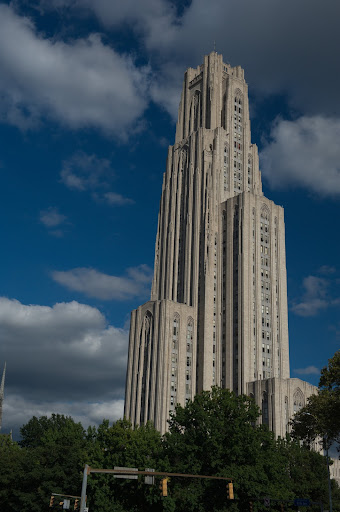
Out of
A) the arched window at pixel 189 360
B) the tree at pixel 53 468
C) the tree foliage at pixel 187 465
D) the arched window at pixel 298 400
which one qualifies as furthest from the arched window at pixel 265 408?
the tree at pixel 53 468

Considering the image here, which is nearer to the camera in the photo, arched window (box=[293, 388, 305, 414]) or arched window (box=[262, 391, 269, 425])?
arched window (box=[262, 391, 269, 425])

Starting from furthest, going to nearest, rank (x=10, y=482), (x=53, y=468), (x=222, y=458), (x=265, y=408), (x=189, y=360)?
1. (x=189, y=360)
2. (x=265, y=408)
3. (x=10, y=482)
4. (x=53, y=468)
5. (x=222, y=458)

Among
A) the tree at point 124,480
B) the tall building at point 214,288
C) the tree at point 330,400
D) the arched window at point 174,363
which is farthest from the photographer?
the tall building at point 214,288

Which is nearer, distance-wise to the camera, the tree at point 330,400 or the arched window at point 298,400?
the tree at point 330,400

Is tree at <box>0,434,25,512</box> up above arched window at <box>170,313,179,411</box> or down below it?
below

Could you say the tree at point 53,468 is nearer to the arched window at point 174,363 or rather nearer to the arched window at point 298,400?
the arched window at point 174,363

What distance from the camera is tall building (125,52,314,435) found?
115000 mm

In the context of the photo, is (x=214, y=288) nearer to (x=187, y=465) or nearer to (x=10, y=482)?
(x=10, y=482)

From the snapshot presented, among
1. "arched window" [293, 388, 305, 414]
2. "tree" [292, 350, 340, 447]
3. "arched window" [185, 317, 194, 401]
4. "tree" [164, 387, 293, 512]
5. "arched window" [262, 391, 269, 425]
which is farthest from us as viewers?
"arched window" [185, 317, 194, 401]

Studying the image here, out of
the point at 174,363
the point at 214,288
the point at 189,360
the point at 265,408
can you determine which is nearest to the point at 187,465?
the point at 265,408

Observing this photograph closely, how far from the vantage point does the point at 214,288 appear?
127 meters

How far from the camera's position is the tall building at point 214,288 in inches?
4528

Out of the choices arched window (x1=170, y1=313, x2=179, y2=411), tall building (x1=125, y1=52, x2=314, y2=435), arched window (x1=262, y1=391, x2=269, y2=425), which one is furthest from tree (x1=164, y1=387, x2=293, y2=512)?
arched window (x1=170, y1=313, x2=179, y2=411)

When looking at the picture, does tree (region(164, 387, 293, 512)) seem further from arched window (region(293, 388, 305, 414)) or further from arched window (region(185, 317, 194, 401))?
arched window (region(185, 317, 194, 401))
